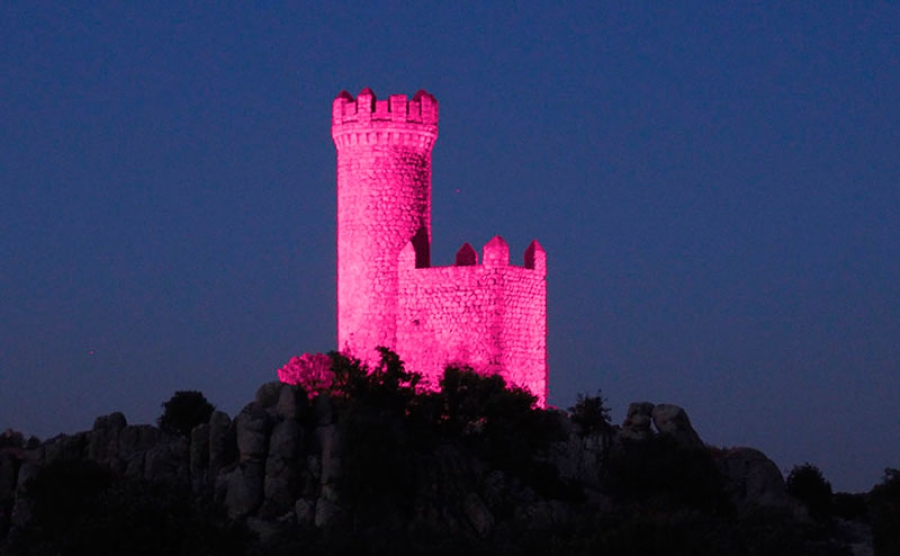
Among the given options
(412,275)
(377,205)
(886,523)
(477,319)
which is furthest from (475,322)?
(886,523)

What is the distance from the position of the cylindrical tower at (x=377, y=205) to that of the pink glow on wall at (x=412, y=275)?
0.03 metres

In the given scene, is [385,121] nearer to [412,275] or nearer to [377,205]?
[377,205]

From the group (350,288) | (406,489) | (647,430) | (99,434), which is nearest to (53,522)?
(99,434)

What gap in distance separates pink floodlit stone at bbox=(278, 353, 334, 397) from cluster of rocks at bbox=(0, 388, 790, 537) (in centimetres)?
201

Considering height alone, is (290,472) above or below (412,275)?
below

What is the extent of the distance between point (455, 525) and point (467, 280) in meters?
9.48

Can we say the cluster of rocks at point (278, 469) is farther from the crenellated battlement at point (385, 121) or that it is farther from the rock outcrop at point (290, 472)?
the crenellated battlement at point (385, 121)

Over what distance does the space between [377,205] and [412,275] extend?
2.76 metres

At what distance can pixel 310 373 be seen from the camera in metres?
65.9

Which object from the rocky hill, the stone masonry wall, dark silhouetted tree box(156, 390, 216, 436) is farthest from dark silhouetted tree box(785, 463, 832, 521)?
dark silhouetted tree box(156, 390, 216, 436)

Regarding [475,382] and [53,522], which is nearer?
[53,522]

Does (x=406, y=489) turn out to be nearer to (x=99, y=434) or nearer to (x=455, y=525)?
(x=455, y=525)

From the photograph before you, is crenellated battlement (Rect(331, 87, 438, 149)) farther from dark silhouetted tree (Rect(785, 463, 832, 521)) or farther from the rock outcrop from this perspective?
dark silhouetted tree (Rect(785, 463, 832, 521))

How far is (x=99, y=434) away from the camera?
63.1m
